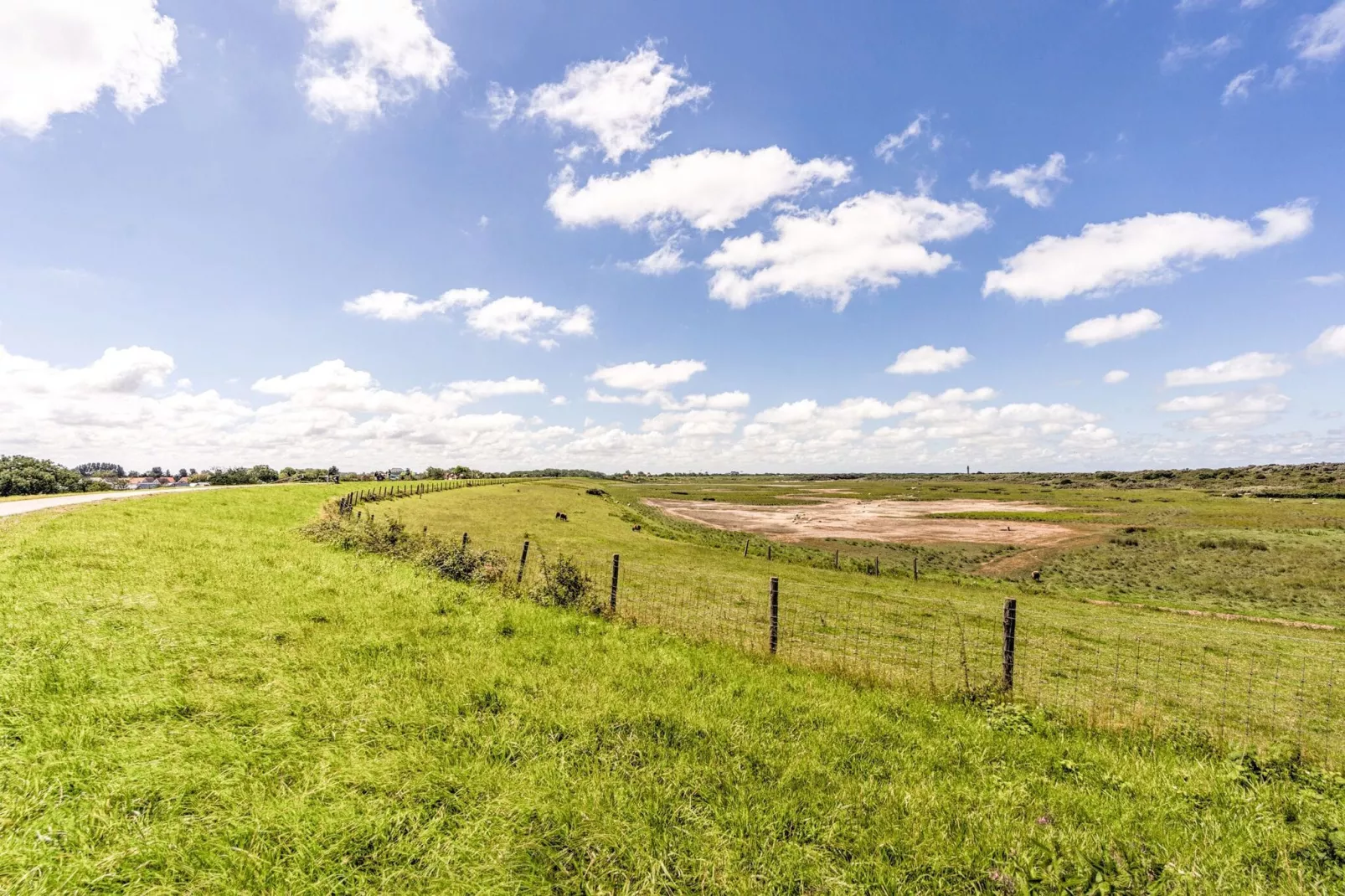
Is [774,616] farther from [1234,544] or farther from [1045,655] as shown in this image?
[1234,544]

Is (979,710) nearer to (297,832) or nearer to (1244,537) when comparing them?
(297,832)

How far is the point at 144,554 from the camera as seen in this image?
13.5 meters

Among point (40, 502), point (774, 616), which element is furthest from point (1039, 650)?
point (40, 502)

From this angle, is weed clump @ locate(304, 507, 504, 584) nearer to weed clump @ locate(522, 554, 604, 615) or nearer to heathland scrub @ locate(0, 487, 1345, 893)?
weed clump @ locate(522, 554, 604, 615)

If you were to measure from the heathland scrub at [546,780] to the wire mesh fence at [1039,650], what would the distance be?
6.66 feet

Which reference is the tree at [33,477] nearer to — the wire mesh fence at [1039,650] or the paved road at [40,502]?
the paved road at [40,502]

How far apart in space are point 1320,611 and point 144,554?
5056 centimetres

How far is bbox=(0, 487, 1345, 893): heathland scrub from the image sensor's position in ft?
13.7

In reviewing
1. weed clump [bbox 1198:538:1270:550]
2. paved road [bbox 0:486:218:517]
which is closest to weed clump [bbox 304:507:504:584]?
paved road [bbox 0:486:218:517]

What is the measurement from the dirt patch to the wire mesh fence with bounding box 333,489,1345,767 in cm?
2825

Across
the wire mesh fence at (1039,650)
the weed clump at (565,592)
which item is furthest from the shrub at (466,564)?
the weed clump at (565,592)

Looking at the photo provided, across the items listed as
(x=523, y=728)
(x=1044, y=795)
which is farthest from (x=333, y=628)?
(x=1044, y=795)

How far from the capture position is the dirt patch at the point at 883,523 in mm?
55156

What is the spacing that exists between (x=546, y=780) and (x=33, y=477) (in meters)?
77.2
